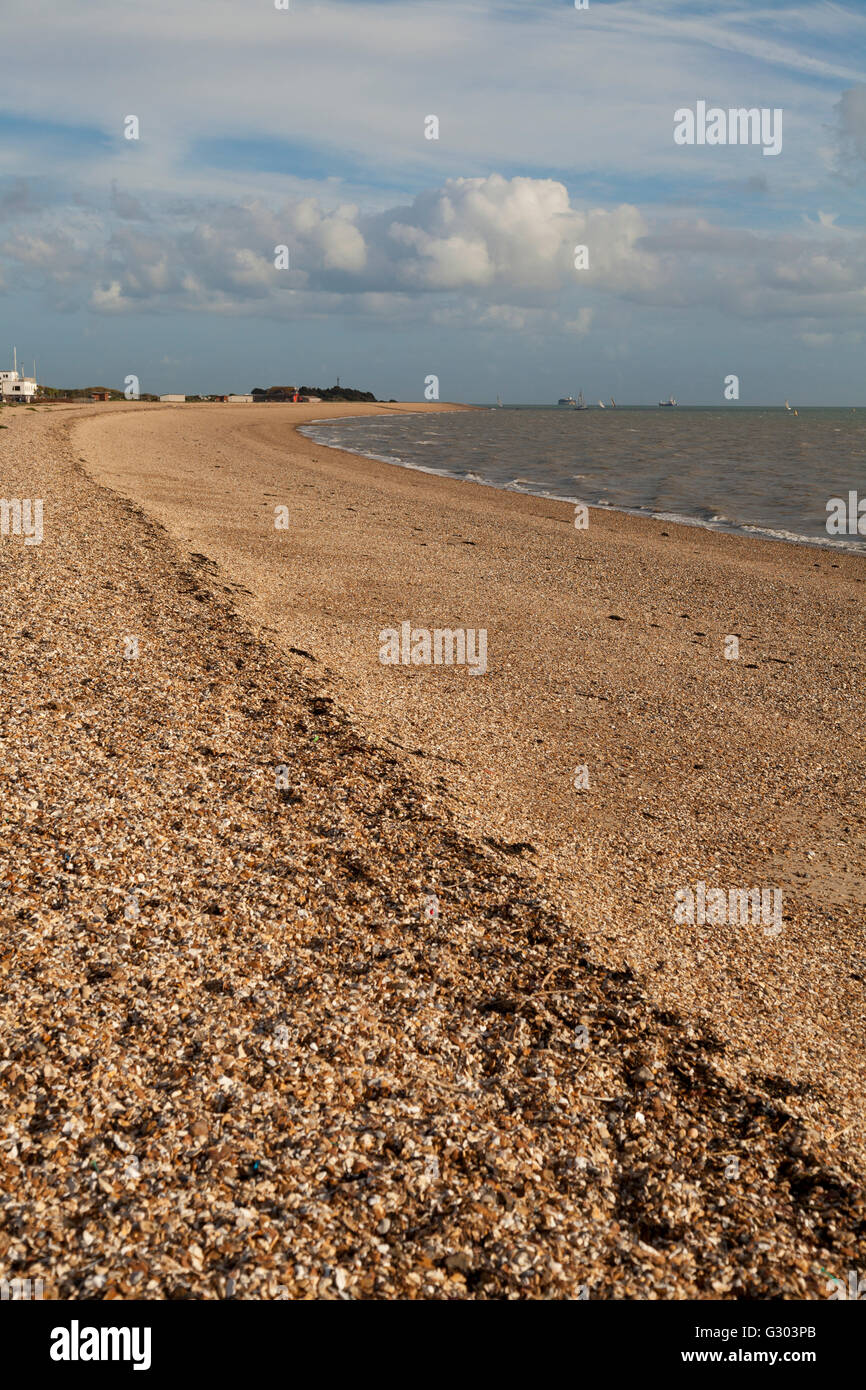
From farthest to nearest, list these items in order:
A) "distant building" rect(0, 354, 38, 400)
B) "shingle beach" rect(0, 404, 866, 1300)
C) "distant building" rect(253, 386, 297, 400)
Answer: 1. "distant building" rect(253, 386, 297, 400)
2. "distant building" rect(0, 354, 38, 400)
3. "shingle beach" rect(0, 404, 866, 1300)

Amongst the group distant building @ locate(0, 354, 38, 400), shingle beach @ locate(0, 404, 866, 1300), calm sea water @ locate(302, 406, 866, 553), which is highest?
distant building @ locate(0, 354, 38, 400)

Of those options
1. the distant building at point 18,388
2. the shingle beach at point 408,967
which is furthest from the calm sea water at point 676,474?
the distant building at point 18,388

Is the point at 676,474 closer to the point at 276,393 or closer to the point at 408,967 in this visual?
the point at 408,967

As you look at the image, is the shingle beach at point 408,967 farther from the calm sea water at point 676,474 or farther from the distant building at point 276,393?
the distant building at point 276,393

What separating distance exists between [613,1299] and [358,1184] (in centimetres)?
112

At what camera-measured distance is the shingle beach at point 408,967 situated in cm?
388

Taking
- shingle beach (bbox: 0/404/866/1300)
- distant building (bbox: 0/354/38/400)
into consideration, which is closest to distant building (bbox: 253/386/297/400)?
distant building (bbox: 0/354/38/400)

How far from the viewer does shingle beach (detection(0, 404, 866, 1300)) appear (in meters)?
3.88

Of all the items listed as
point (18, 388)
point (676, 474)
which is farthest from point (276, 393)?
point (676, 474)

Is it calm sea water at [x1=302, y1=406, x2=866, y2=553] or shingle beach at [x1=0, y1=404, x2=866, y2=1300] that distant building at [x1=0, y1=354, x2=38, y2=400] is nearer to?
calm sea water at [x1=302, y1=406, x2=866, y2=553]

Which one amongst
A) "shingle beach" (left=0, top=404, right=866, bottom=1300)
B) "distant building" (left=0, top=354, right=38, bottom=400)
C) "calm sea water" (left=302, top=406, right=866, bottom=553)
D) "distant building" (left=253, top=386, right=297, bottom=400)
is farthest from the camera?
"distant building" (left=253, top=386, right=297, bottom=400)

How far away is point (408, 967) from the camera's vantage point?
561 cm

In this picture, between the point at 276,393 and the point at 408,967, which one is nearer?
the point at 408,967
